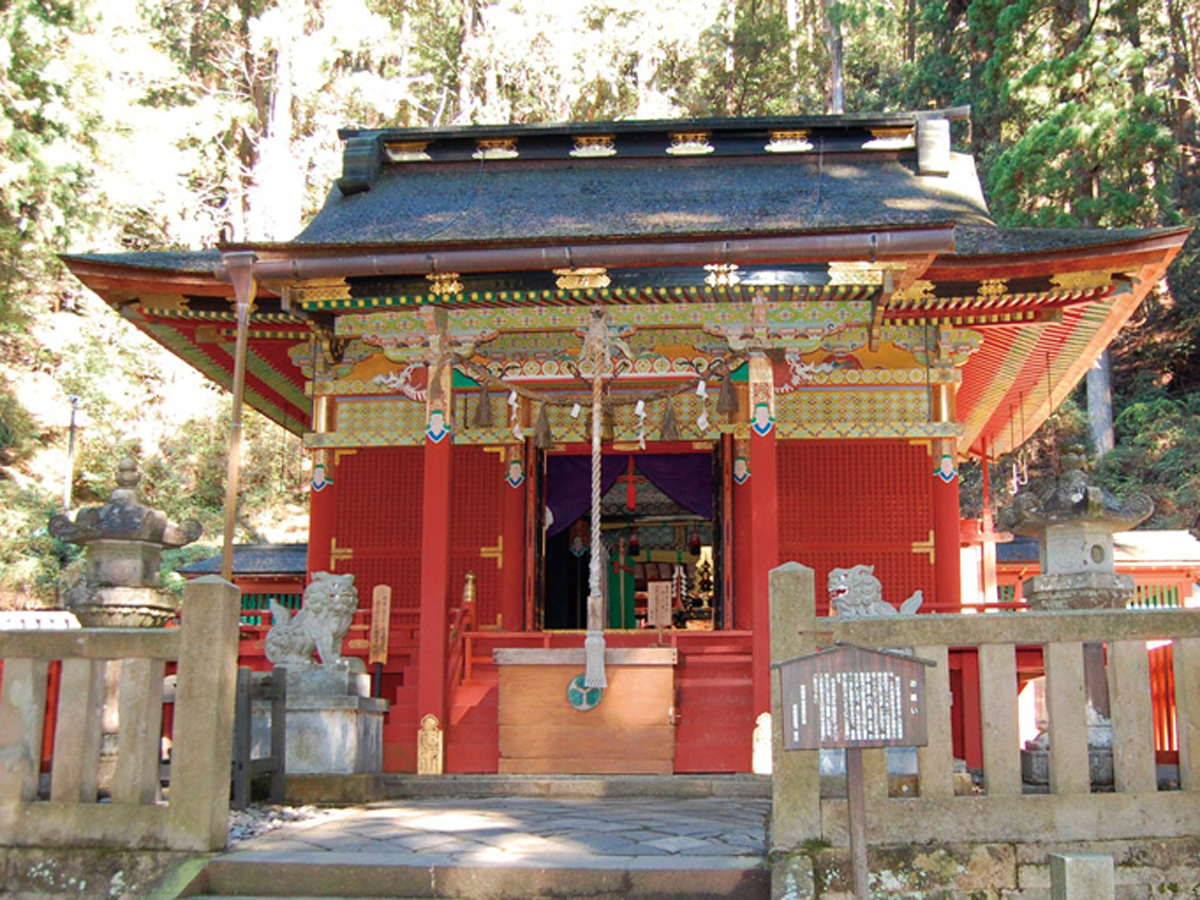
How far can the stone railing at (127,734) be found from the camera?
5.99m

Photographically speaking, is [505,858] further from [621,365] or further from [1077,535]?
[621,365]

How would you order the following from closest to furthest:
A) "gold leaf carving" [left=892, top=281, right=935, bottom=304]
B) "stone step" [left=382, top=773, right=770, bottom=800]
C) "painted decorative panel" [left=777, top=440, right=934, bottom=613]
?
"stone step" [left=382, top=773, right=770, bottom=800], "gold leaf carving" [left=892, top=281, right=935, bottom=304], "painted decorative panel" [left=777, top=440, right=934, bottom=613]

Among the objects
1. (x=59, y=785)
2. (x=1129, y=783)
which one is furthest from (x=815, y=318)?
(x=59, y=785)

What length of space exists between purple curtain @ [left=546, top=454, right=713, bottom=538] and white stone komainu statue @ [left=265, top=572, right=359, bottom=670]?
4515 mm

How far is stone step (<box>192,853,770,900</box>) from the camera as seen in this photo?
5457 millimetres

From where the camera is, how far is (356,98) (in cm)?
2794

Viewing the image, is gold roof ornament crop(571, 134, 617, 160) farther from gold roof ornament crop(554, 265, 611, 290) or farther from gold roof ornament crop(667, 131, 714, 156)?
gold roof ornament crop(554, 265, 611, 290)

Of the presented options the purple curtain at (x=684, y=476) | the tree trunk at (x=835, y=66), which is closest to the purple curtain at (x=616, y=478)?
the purple curtain at (x=684, y=476)

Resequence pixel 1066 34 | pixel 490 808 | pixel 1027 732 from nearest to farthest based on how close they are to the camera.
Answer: pixel 490 808 → pixel 1027 732 → pixel 1066 34

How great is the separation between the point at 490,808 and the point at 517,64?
24.5 metres

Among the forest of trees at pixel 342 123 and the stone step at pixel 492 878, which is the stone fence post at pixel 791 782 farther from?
the forest of trees at pixel 342 123

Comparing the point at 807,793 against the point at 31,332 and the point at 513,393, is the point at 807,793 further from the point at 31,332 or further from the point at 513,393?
the point at 31,332

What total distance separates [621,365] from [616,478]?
203 cm

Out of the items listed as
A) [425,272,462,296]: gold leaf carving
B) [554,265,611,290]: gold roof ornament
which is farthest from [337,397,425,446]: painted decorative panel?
[554,265,611,290]: gold roof ornament
